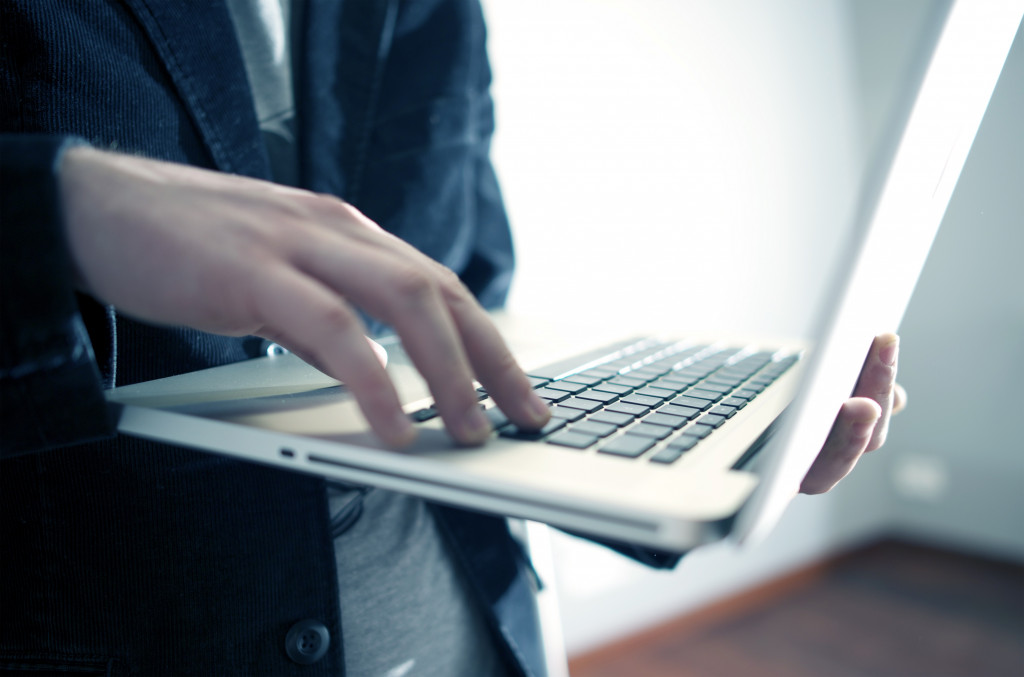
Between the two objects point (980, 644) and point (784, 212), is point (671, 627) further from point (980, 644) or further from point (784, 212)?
point (784, 212)

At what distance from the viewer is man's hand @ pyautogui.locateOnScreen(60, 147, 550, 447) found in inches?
10.7

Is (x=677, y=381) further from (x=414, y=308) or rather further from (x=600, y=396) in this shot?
(x=414, y=308)

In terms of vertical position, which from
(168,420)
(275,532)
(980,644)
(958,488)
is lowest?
(980,644)

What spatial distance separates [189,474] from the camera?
1.38ft

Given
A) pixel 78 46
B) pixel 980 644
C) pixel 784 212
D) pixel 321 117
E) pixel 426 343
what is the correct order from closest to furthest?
pixel 426 343, pixel 78 46, pixel 321 117, pixel 980 644, pixel 784 212

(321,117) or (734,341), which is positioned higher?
(321,117)

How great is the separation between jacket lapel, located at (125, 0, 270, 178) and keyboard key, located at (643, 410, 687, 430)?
1.20ft

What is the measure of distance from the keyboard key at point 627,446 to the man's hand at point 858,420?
0.54ft

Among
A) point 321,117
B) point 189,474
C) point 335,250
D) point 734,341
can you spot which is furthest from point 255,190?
point 734,341

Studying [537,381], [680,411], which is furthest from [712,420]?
[537,381]

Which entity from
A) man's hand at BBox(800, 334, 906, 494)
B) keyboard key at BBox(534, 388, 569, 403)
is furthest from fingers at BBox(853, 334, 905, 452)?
keyboard key at BBox(534, 388, 569, 403)

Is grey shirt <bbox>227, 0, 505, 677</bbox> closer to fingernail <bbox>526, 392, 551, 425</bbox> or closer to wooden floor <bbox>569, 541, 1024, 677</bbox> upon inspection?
fingernail <bbox>526, 392, 551, 425</bbox>

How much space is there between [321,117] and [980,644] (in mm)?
1780

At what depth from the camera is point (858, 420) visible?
403 mm
